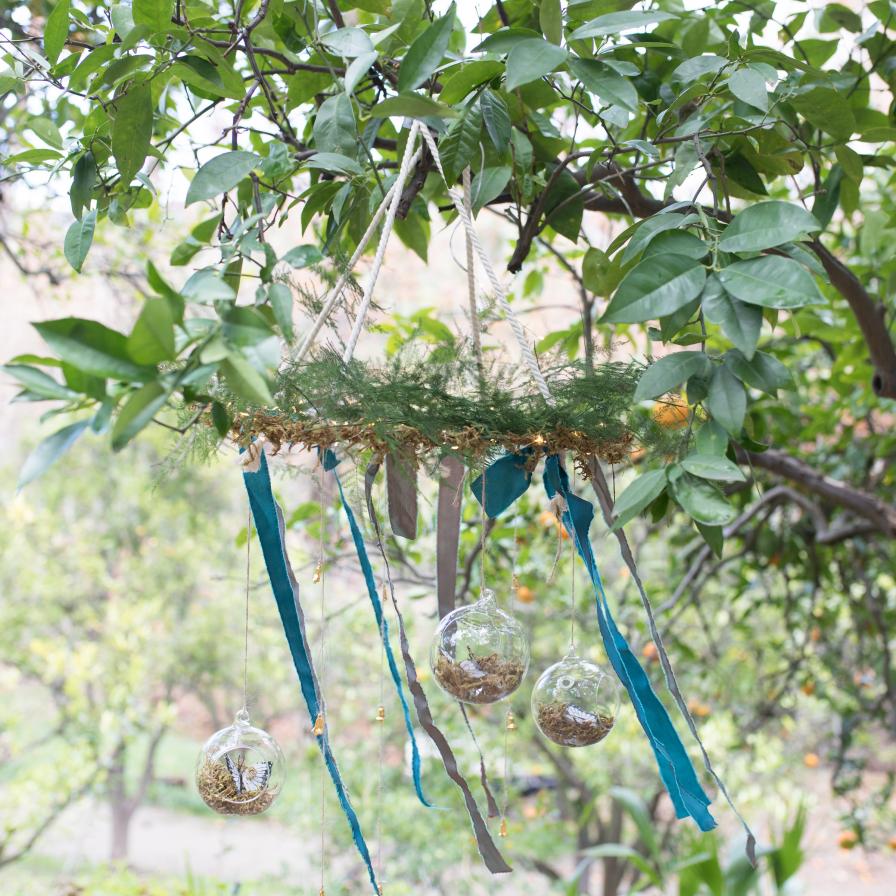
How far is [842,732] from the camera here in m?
1.94

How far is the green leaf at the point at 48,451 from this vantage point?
14.7 inches

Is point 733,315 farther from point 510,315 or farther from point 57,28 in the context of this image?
point 57,28

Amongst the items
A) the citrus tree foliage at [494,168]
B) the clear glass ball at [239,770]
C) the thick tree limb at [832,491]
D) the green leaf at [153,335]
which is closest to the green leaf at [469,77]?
the citrus tree foliage at [494,168]

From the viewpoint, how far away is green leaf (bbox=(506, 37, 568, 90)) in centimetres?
56

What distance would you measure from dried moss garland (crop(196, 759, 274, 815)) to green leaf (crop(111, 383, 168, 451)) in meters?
0.41

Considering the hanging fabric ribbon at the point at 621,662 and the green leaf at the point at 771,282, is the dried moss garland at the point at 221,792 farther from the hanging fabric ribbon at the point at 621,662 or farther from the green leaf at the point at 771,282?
the green leaf at the point at 771,282

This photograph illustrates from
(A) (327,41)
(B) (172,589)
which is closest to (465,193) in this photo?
(A) (327,41)

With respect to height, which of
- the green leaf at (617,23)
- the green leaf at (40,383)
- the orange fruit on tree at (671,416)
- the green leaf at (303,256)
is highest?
the green leaf at (617,23)

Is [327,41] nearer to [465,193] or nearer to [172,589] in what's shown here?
[465,193]

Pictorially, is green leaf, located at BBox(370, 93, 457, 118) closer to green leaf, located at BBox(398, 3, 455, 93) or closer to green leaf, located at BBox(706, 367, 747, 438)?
green leaf, located at BBox(398, 3, 455, 93)

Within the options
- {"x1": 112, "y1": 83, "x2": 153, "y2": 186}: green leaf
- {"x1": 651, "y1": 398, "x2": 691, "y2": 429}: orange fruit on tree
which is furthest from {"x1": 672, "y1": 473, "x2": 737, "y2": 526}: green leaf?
{"x1": 112, "y1": 83, "x2": 153, "y2": 186}: green leaf

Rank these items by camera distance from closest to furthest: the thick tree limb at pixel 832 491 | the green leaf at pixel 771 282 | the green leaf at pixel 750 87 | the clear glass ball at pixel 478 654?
1. the green leaf at pixel 771 282
2. the green leaf at pixel 750 87
3. the clear glass ball at pixel 478 654
4. the thick tree limb at pixel 832 491

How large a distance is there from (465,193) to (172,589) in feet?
14.6

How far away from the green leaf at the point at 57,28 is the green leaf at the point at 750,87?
447 millimetres
